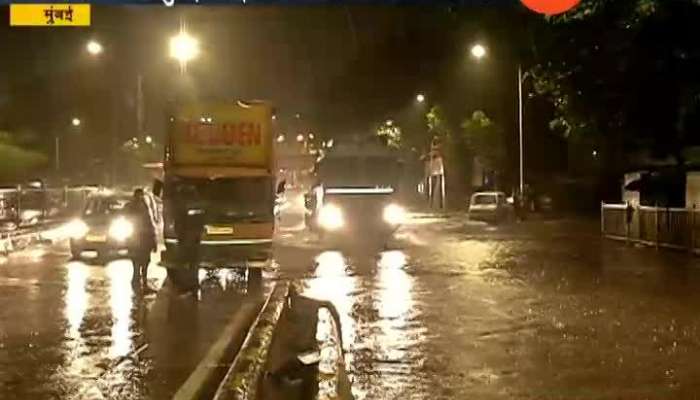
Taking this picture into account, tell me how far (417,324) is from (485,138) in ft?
149

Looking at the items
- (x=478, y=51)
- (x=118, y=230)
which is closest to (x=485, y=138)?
(x=478, y=51)

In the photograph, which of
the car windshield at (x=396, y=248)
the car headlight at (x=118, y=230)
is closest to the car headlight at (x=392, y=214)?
the car windshield at (x=396, y=248)

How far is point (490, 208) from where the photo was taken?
167 feet

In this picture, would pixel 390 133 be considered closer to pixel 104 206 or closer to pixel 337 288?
pixel 104 206

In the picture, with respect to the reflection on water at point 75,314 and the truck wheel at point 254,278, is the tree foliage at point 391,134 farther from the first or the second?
the truck wheel at point 254,278

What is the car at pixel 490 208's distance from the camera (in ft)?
166

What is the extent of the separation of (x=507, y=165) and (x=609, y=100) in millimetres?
31042

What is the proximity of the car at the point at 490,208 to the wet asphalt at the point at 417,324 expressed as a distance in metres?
21.6

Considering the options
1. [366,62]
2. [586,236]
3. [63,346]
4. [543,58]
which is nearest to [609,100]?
[543,58]

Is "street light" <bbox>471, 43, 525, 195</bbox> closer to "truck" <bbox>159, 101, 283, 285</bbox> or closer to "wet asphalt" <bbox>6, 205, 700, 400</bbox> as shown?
"wet asphalt" <bbox>6, 205, 700, 400</bbox>

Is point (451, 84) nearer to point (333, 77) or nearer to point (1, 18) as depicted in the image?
point (333, 77)

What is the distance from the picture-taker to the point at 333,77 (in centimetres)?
8306

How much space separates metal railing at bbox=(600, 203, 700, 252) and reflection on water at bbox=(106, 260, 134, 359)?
42.7 feet

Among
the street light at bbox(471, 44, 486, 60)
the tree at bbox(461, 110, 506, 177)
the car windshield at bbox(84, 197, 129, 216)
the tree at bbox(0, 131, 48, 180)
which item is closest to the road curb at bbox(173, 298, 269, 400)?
the car windshield at bbox(84, 197, 129, 216)
